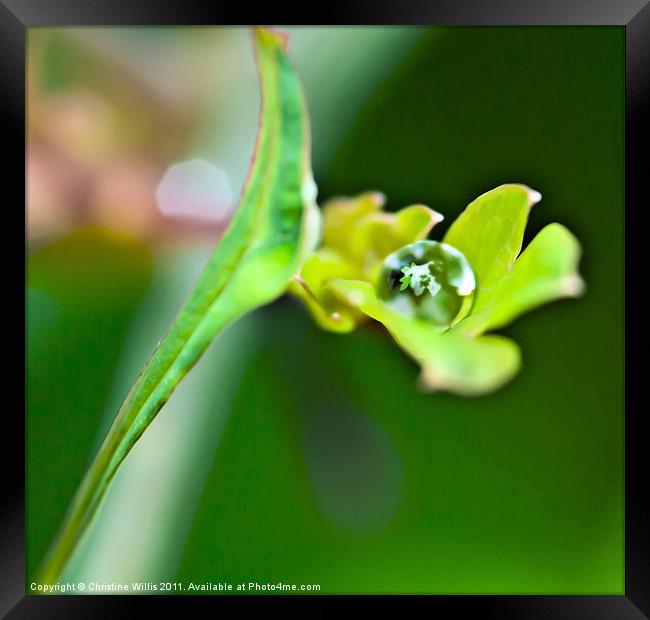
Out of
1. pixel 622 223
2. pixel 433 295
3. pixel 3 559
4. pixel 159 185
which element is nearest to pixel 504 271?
pixel 433 295

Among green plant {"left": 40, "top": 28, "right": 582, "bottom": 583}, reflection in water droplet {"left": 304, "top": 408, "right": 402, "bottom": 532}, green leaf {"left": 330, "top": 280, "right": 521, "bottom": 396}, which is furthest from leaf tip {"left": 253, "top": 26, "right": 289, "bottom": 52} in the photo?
reflection in water droplet {"left": 304, "top": 408, "right": 402, "bottom": 532}

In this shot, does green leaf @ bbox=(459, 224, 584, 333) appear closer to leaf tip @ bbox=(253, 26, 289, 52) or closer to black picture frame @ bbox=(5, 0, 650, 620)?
black picture frame @ bbox=(5, 0, 650, 620)

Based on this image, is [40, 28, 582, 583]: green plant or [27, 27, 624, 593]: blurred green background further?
[27, 27, 624, 593]: blurred green background

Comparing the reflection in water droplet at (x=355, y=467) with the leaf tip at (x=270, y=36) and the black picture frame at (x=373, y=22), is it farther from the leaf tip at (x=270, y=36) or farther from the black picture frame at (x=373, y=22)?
the leaf tip at (x=270, y=36)

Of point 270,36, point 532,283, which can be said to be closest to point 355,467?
point 532,283

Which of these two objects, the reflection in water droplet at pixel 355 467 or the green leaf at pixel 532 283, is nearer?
the green leaf at pixel 532 283

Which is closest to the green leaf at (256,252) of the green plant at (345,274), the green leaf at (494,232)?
the green plant at (345,274)
